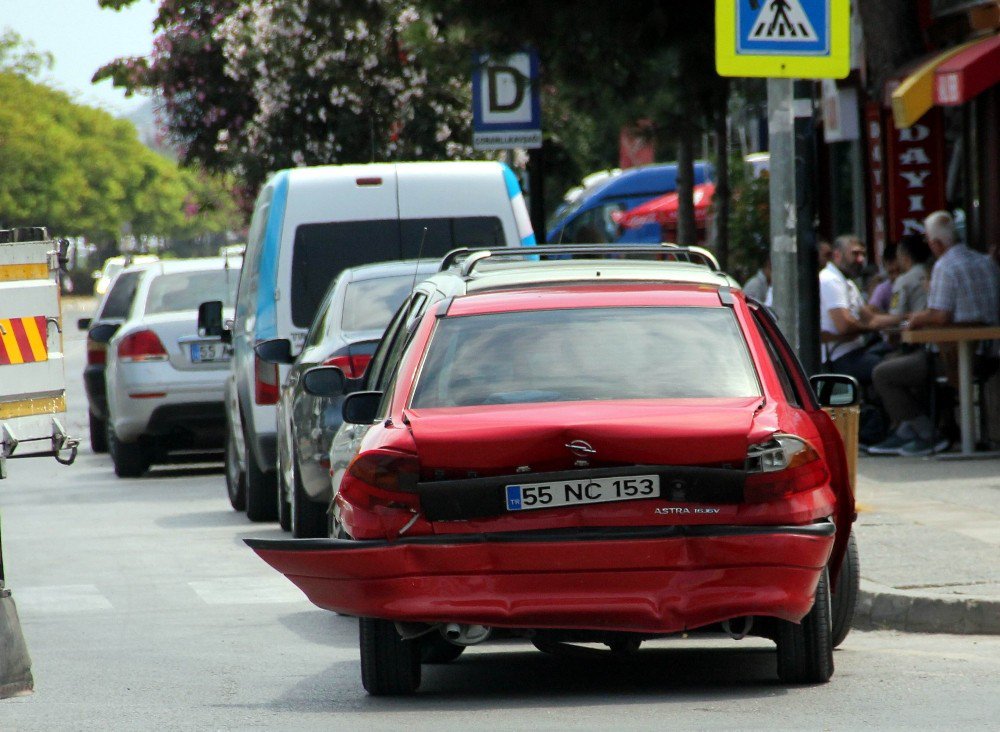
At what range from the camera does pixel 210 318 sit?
1508cm

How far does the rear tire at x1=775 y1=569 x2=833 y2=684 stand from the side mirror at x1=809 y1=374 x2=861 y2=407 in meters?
0.98

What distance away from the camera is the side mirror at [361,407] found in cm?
781

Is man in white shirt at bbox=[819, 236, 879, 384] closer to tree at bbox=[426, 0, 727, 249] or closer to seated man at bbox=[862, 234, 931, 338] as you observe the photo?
seated man at bbox=[862, 234, 931, 338]

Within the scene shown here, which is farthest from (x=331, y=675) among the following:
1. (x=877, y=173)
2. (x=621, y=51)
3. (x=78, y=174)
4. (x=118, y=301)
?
(x=78, y=174)

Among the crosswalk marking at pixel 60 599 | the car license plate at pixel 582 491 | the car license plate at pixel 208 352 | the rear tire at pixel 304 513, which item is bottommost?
the crosswalk marking at pixel 60 599

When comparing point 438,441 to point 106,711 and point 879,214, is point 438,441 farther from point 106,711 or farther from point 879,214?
point 879,214

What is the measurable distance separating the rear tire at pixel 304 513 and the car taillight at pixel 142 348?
6573mm

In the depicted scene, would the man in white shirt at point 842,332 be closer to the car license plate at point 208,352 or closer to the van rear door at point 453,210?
the van rear door at point 453,210

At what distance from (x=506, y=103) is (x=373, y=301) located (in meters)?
6.45

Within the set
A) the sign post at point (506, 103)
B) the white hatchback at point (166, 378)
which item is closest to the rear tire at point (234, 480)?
the white hatchback at point (166, 378)

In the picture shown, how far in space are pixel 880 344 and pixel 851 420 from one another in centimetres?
618

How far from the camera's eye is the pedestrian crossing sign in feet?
34.7

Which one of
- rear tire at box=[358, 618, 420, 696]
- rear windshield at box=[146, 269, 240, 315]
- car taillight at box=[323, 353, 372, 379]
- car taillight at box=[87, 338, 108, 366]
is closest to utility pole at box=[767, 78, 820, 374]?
car taillight at box=[323, 353, 372, 379]

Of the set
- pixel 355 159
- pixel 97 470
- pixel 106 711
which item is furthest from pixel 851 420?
pixel 355 159
